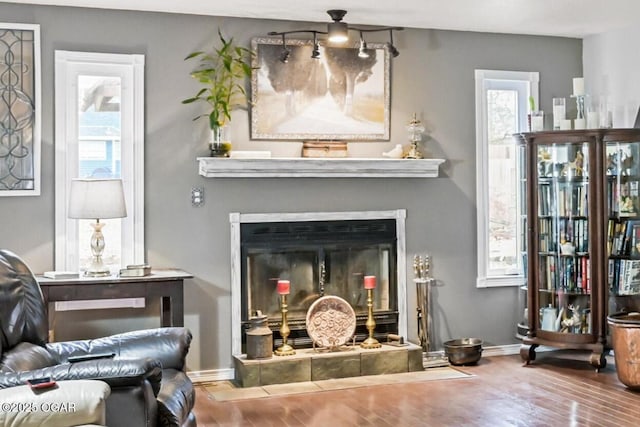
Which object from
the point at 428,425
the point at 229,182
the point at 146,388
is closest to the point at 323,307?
the point at 229,182

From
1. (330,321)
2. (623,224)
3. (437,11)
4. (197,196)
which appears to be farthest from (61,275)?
(623,224)

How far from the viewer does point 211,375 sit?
5.75 meters

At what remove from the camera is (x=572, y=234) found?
604 cm

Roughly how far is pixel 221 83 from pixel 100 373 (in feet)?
10.1

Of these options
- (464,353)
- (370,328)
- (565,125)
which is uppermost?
(565,125)

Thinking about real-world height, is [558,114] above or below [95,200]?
above

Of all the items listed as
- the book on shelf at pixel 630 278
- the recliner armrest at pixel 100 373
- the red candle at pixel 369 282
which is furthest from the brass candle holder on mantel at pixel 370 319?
the recliner armrest at pixel 100 373

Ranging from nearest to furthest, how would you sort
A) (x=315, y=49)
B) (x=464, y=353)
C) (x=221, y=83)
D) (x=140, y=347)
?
(x=140, y=347) < (x=221, y=83) < (x=315, y=49) < (x=464, y=353)

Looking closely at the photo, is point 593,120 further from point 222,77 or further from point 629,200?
point 222,77

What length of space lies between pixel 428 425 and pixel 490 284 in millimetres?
2114

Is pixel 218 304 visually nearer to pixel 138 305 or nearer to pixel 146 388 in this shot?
pixel 138 305

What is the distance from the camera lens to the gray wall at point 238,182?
541 cm

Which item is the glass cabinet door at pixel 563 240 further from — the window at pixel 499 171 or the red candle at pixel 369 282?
the red candle at pixel 369 282

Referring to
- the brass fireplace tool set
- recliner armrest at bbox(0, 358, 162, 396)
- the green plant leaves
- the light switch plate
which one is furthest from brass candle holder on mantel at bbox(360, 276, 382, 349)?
recliner armrest at bbox(0, 358, 162, 396)
